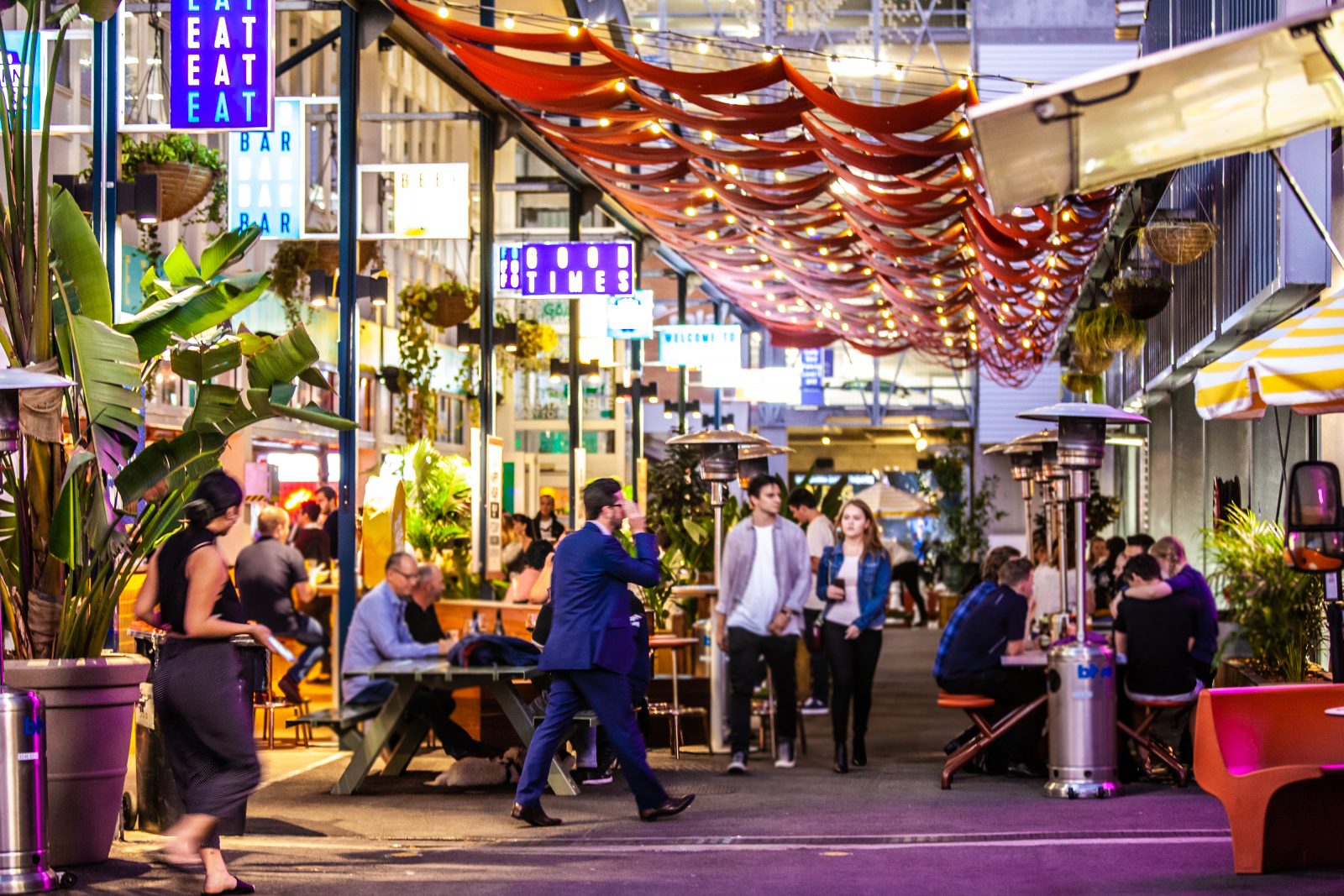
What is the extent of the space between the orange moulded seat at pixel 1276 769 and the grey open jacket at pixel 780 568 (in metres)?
3.81

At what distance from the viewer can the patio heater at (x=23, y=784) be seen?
20.5ft

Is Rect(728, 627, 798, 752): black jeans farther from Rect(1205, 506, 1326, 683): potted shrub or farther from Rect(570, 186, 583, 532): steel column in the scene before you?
Rect(570, 186, 583, 532): steel column

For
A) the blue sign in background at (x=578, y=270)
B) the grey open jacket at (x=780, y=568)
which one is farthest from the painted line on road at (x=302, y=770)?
the blue sign in background at (x=578, y=270)

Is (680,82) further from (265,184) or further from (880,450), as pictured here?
(880,450)

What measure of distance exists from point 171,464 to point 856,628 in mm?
4974

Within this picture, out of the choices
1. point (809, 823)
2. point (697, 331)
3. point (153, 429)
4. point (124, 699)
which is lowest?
point (809, 823)

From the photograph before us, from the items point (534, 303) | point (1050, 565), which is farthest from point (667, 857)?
point (534, 303)

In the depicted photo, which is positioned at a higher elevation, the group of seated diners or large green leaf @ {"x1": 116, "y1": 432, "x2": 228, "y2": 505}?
large green leaf @ {"x1": 116, "y1": 432, "x2": 228, "y2": 505}

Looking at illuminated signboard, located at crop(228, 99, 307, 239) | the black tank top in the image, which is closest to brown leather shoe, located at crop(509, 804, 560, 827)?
the black tank top

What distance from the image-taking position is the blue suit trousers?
26.8ft

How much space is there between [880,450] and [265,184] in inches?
1338

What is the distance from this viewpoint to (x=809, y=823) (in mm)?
8406

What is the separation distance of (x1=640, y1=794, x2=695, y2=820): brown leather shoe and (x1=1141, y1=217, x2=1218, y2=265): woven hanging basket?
19.9ft

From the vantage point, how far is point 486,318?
15.7 m
